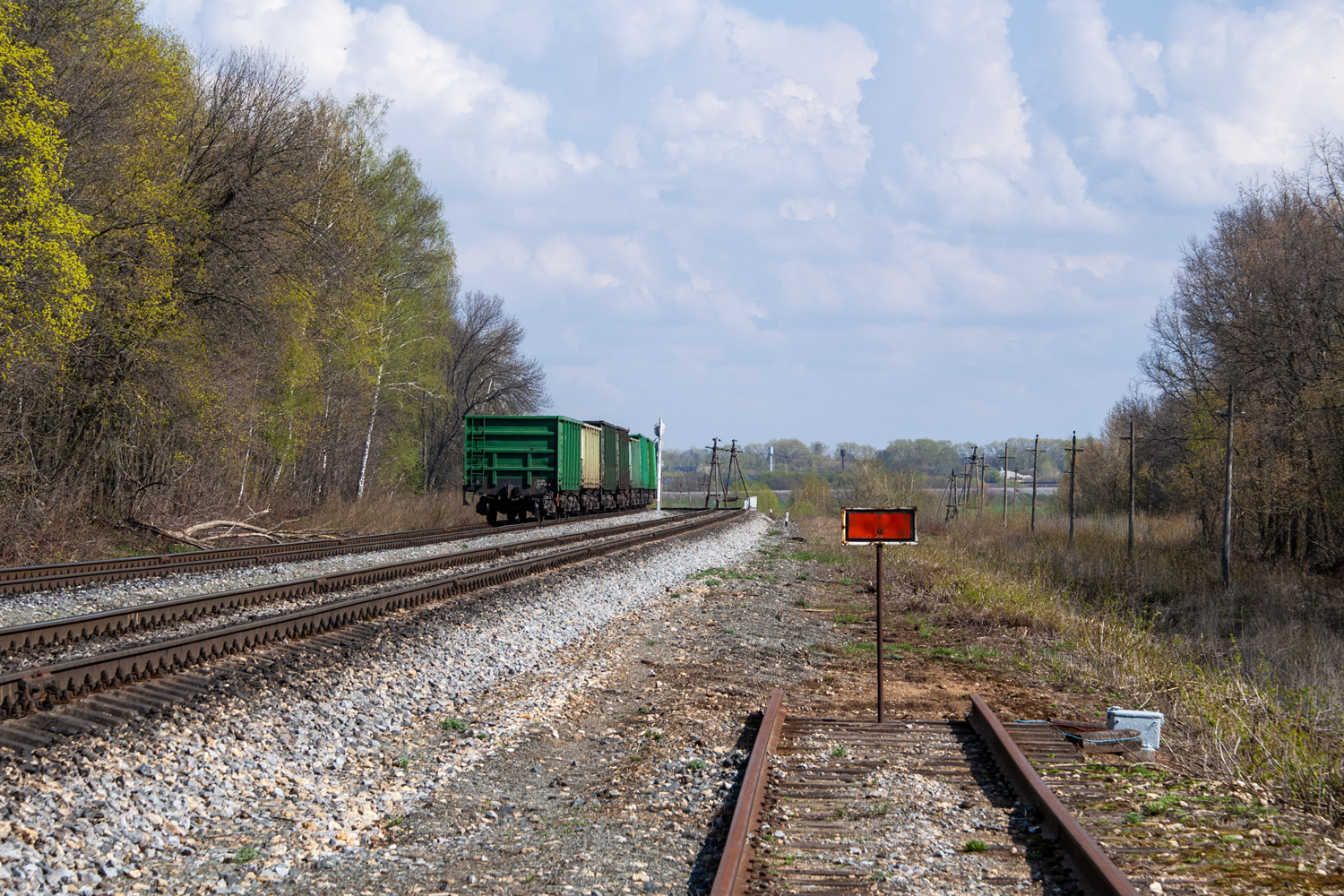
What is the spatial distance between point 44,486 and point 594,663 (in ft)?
40.4

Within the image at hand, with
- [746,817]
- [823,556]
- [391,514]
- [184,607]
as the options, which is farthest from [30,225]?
[823,556]

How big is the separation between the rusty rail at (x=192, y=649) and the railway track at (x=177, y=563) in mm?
4133

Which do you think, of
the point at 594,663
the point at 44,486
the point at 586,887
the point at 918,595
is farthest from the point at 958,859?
the point at 44,486

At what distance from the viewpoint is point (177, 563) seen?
1473 centimetres

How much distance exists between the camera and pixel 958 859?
462 centimetres

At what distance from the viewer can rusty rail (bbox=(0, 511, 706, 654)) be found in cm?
845

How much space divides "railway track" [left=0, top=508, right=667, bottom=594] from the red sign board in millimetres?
9656

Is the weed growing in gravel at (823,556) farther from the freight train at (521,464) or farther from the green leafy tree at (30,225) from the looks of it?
the green leafy tree at (30,225)

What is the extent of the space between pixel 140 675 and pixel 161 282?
12.8 m

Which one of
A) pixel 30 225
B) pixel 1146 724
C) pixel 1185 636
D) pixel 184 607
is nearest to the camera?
pixel 1146 724

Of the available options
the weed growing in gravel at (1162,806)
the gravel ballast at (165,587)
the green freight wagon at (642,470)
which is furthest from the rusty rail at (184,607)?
the green freight wagon at (642,470)

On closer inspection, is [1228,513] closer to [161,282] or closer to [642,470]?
[161,282]

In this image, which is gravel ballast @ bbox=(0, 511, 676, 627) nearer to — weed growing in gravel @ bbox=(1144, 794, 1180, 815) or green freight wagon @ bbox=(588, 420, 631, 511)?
weed growing in gravel @ bbox=(1144, 794, 1180, 815)

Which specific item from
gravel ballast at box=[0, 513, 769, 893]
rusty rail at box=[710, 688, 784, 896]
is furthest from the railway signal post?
gravel ballast at box=[0, 513, 769, 893]
